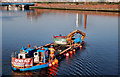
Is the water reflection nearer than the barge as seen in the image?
Yes

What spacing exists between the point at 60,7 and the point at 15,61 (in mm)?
165594

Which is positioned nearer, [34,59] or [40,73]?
[40,73]

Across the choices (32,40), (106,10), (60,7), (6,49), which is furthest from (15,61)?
(60,7)

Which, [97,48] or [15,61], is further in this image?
[97,48]

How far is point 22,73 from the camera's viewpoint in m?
28.8

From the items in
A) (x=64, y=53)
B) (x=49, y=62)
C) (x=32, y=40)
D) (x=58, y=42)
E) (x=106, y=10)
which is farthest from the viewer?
(x=106, y=10)

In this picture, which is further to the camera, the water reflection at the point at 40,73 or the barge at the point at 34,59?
the barge at the point at 34,59

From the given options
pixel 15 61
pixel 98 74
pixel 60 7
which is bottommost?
pixel 98 74

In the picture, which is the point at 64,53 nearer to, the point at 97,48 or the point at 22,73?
the point at 97,48

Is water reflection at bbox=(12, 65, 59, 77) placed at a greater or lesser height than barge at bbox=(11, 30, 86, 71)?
lesser

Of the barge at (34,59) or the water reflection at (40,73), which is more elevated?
the barge at (34,59)

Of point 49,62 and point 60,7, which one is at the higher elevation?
point 60,7

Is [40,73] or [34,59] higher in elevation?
[34,59]

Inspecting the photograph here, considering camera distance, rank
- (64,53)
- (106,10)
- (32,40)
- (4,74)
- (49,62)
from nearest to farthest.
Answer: (4,74) < (49,62) < (64,53) < (32,40) < (106,10)
